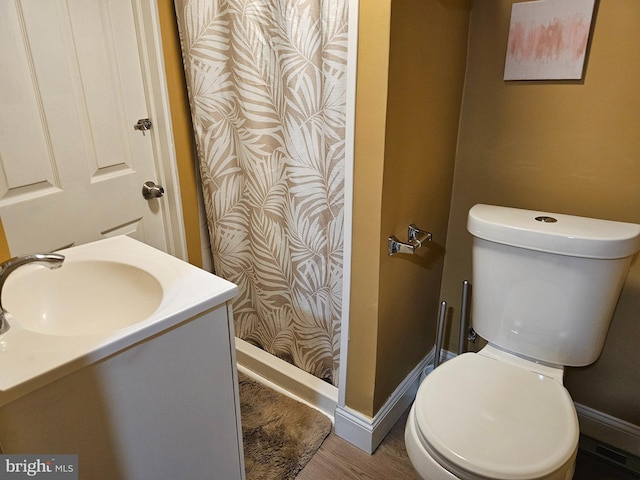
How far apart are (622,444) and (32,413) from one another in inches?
68.4

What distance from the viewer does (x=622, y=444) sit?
4.84ft

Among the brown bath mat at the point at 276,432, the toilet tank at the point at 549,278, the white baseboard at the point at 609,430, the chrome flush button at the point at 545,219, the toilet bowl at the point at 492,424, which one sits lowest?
the brown bath mat at the point at 276,432

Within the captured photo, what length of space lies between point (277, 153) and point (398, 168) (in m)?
0.46

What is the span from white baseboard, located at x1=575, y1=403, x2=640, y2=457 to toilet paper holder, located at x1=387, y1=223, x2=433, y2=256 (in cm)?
86

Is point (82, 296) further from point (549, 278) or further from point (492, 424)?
point (549, 278)

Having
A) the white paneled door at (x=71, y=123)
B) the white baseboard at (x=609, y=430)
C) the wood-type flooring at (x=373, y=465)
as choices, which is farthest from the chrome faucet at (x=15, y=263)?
the white baseboard at (x=609, y=430)

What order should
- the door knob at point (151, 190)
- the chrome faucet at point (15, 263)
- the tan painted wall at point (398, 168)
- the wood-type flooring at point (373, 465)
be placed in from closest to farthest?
1. the chrome faucet at point (15, 263)
2. the tan painted wall at point (398, 168)
3. the wood-type flooring at point (373, 465)
4. the door knob at point (151, 190)

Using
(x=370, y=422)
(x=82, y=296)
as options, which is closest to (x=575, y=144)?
(x=370, y=422)

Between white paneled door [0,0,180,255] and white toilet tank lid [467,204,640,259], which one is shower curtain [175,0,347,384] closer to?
white paneled door [0,0,180,255]

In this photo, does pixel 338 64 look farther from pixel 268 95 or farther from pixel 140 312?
pixel 140 312

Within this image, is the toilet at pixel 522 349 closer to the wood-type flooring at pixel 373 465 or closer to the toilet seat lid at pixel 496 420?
the toilet seat lid at pixel 496 420

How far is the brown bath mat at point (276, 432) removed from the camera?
1451mm

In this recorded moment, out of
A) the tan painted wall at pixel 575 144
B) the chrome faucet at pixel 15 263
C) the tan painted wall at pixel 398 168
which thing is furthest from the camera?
the tan painted wall at pixel 575 144

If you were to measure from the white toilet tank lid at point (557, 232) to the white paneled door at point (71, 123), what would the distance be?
1.20 meters
